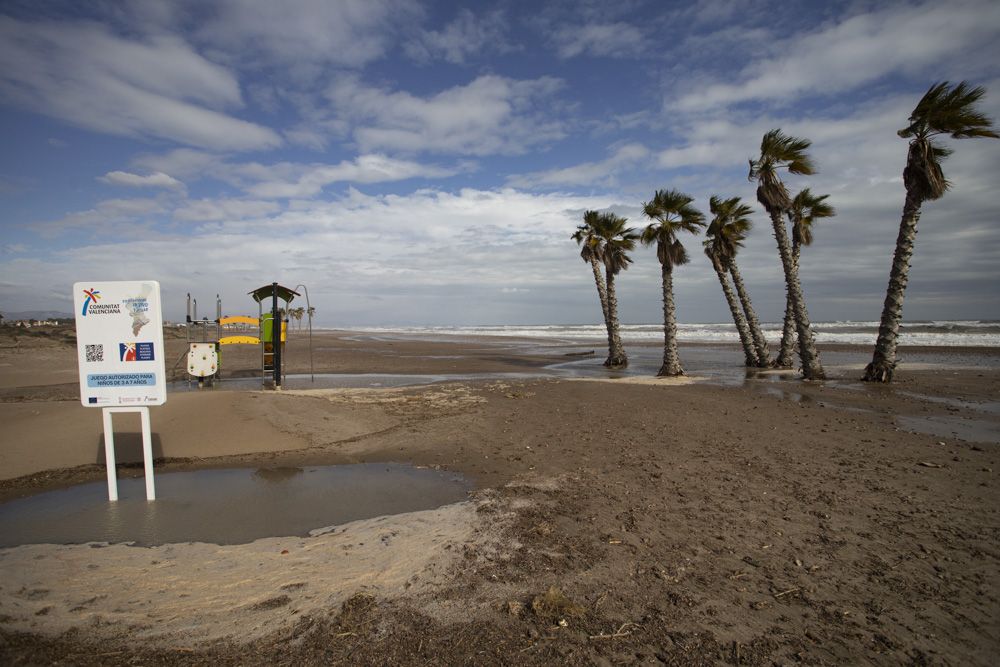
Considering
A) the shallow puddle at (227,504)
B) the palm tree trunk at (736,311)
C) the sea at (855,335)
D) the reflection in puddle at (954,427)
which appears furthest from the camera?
the sea at (855,335)

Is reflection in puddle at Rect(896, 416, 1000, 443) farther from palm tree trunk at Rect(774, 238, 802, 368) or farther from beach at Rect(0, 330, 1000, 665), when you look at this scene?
palm tree trunk at Rect(774, 238, 802, 368)

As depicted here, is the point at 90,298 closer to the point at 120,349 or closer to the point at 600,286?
the point at 120,349

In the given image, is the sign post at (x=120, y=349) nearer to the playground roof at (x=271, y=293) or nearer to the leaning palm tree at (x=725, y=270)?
the playground roof at (x=271, y=293)

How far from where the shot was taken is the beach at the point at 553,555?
321 cm

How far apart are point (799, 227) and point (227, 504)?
2514cm

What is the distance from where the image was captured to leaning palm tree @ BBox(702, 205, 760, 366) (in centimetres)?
2361

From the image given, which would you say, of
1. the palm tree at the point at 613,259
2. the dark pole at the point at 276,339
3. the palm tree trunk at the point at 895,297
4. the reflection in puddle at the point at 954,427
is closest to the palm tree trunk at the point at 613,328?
the palm tree at the point at 613,259

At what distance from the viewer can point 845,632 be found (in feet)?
10.9

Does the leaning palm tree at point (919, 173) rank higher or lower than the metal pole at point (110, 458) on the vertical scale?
higher

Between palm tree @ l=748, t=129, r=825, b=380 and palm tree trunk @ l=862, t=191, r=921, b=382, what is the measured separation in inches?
71.2

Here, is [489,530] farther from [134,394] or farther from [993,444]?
[993,444]

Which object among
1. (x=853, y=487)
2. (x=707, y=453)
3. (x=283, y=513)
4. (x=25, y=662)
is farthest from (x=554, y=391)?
(x=25, y=662)

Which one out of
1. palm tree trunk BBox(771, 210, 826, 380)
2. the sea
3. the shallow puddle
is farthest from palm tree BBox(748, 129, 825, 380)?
the sea

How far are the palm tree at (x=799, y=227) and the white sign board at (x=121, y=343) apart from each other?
76.7 ft
